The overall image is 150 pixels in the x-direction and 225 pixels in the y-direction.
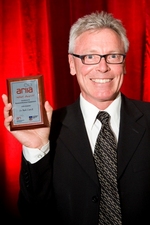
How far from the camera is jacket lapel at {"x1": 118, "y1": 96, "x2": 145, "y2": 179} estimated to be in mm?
1370

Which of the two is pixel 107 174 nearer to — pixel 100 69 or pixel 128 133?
pixel 128 133

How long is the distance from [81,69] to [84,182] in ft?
1.66

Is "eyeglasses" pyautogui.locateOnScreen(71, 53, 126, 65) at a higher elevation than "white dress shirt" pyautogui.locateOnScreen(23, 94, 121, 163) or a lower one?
higher

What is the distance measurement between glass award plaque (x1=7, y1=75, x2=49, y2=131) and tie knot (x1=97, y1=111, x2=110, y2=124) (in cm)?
28

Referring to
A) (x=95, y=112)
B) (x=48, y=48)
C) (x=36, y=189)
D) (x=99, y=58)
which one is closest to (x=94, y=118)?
(x=95, y=112)

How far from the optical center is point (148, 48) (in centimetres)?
206

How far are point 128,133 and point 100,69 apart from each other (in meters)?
0.31

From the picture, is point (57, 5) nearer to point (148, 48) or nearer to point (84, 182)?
point (148, 48)

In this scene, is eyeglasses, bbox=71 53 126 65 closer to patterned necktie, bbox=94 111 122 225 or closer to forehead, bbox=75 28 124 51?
forehead, bbox=75 28 124 51

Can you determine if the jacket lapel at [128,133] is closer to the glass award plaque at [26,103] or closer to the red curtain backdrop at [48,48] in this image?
the glass award plaque at [26,103]

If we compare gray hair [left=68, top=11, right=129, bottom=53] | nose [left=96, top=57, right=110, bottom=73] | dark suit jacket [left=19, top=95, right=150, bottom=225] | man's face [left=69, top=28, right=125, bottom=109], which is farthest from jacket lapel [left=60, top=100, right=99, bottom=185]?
gray hair [left=68, top=11, right=129, bottom=53]

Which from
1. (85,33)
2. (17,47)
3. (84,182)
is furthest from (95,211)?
(17,47)

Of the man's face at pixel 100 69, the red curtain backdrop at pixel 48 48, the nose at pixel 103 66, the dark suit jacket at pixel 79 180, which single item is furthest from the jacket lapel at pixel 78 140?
the red curtain backdrop at pixel 48 48

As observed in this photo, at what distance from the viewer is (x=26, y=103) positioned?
1267 millimetres
